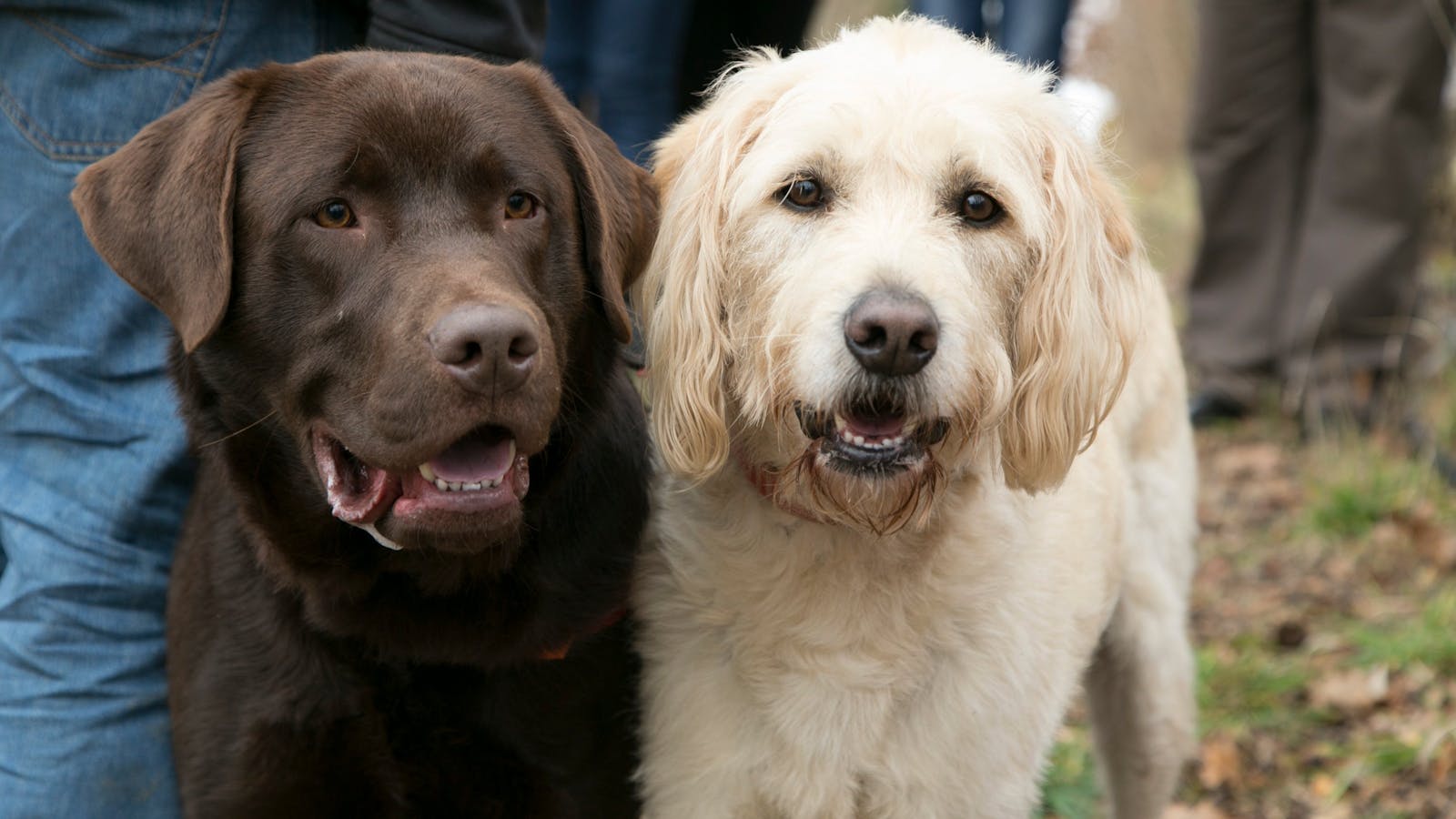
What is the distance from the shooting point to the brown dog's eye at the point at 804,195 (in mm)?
2639

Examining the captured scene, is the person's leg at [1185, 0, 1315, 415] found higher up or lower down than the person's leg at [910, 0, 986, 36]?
lower down

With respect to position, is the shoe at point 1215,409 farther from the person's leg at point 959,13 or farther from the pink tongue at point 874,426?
the pink tongue at point 874,426

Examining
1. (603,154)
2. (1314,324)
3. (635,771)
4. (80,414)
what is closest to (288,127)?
(603,154)

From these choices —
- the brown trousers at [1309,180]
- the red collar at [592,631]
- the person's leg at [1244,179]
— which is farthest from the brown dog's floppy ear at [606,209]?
the person's leg at [1244,179]

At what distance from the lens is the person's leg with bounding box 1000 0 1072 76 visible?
4.99 meters

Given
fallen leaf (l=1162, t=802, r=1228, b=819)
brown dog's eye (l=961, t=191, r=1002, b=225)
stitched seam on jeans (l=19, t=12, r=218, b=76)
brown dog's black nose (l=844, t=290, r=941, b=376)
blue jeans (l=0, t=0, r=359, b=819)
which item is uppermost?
brown dog's eye (l=961, t=191, r=1002, b=225)

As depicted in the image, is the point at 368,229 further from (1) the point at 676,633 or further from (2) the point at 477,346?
(1) the point at 676,633

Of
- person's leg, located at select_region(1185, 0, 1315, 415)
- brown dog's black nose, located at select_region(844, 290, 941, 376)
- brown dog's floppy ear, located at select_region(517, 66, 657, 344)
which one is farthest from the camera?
person's leg, located at select_region(1185, 0, 1315, 415)

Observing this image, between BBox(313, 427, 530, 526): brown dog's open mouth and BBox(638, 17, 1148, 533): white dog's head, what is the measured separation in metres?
0.38

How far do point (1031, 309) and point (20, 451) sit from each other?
1959mm

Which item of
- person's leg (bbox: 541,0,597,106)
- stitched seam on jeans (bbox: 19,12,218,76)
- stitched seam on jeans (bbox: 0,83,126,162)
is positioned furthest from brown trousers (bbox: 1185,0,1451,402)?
stitched seam on jeans (bbox: 0,83,126,162)

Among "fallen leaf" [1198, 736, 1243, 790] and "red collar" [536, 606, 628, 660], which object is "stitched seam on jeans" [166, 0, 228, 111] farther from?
"fallen leaf" [1198, 736, 1243, 790]

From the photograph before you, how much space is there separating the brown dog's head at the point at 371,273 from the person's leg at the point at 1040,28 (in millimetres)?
2791

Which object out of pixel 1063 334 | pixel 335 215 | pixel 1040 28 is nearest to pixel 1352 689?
pixel 1063 334
